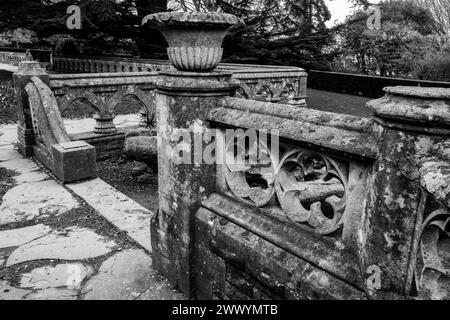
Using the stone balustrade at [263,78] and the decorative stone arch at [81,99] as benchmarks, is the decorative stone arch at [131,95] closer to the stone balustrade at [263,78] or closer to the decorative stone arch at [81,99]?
the decorative stone arch at [81,99]

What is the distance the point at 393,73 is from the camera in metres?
21.4

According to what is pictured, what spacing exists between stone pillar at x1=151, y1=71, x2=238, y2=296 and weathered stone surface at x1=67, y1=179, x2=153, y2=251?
771mm

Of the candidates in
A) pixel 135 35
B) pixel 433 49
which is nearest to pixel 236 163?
pixel 135 35

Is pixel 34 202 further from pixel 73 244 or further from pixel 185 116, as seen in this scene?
pixel 185 116

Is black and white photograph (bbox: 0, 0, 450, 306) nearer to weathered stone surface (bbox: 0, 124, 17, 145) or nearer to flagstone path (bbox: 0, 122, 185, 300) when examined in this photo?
flagstone path (bbox: 0, 122, 185, 300)

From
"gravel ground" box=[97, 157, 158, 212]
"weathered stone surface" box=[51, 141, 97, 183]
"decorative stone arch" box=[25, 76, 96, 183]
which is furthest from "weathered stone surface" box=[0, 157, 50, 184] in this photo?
"gravel ground" box=[97, 157, 158, 212]

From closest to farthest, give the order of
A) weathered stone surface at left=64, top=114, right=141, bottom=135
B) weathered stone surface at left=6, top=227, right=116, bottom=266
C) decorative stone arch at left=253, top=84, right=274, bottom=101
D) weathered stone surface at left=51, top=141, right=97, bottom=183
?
weathered stone surface at left=6, top=227, right=116, bottom=266 → weathered stone surface at left=51, top=141, right=97, bottom=183 → weathered stone surface at left=64, top=114, right=141, bottom=135 → decorative stone arch at left=253, top=84, right=274, bottom=101

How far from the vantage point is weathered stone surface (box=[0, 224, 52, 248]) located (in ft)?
12.8

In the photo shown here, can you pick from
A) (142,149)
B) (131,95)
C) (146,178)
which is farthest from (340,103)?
(142,149)

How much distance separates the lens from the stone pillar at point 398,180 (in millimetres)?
1447

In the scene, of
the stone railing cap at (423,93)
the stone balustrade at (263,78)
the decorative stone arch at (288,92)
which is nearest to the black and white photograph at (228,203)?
the stone railing cap at (423,93)

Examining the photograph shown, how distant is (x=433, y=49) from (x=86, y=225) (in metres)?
20.1

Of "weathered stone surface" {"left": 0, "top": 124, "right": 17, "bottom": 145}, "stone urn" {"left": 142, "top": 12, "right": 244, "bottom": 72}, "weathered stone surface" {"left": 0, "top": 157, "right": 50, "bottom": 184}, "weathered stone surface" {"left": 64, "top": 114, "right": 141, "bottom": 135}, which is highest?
"stone urn" {"left": 142, "top": 12, "right": 244, "bottom": 72}

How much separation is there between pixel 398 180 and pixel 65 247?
319 cm
